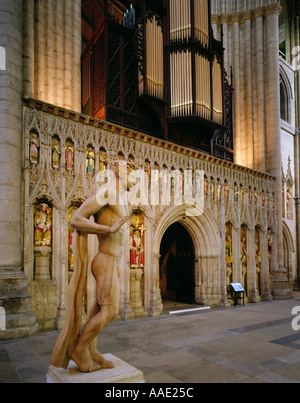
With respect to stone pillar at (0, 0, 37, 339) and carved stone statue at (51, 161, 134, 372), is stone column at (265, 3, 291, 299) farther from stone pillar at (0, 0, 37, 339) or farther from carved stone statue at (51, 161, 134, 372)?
carved stone statue at (51, 161, 134, 372)

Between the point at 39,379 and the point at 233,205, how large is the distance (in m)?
10.3

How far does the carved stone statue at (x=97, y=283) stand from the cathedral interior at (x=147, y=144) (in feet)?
13.0

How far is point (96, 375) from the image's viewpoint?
3484mm

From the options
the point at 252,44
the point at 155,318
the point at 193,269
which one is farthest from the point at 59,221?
the point at 252,44

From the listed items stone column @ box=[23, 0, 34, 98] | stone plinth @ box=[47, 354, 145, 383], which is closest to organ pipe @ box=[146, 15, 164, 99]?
stone column @ box=[23, 0, 34, 98]

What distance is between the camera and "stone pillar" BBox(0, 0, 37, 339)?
23.2ft

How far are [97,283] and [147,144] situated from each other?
721 cm

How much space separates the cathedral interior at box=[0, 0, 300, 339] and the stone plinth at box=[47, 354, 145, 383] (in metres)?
3.85

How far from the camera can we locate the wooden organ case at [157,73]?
10.9m

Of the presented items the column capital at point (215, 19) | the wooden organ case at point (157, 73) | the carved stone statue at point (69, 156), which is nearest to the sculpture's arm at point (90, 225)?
the carved stone statue at point (69, 156)

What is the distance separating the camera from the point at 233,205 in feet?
43.3

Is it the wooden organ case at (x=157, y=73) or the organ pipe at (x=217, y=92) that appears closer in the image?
the wooden organ case at (x=157, y=73)

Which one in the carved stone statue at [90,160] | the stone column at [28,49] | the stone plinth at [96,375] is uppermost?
the stone column at [28,49]

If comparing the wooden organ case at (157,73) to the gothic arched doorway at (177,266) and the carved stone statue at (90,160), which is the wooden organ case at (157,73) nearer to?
the carved stone statue at (90,160)
